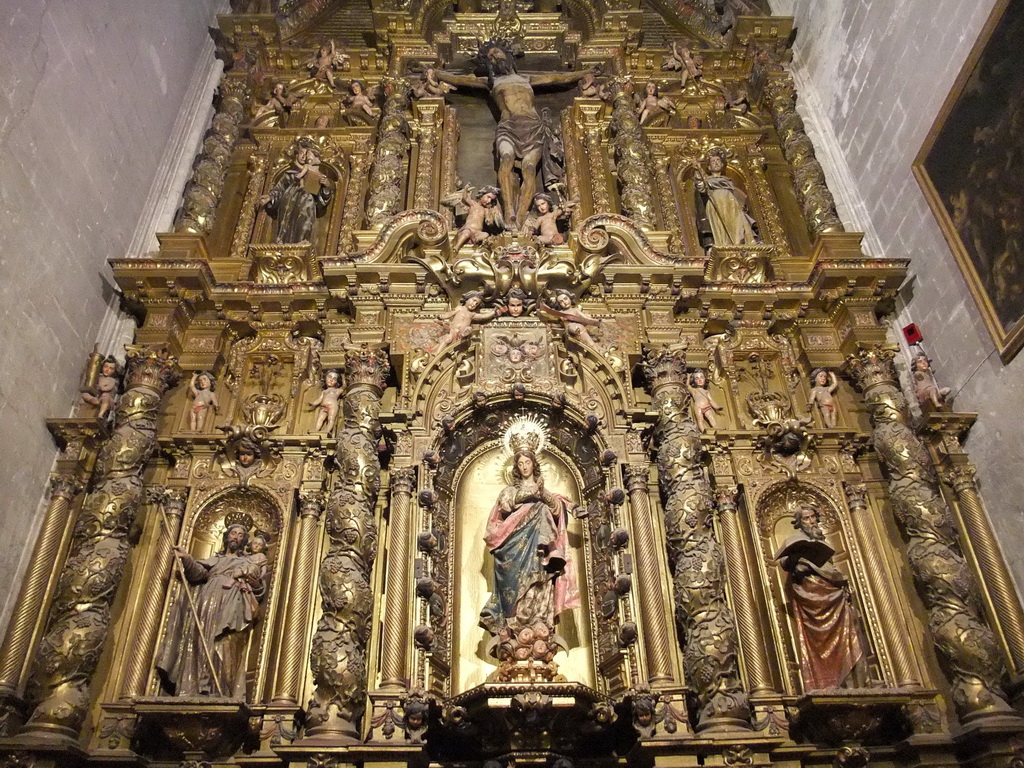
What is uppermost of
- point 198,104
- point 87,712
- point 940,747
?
point 198,104

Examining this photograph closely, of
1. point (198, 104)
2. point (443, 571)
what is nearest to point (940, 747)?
point (443, 571)

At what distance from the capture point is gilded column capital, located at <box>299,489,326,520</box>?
775cm

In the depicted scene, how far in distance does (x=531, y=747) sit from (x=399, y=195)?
22.6 ft

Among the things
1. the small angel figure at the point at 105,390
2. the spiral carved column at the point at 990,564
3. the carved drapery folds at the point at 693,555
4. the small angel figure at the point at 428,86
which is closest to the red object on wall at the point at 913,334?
the spiral carved column at the point at 990,564

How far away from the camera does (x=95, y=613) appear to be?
673cm

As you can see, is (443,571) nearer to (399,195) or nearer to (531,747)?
(531,747)

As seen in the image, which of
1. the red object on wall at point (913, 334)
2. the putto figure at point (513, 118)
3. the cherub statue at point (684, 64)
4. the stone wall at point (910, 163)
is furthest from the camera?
the cherub statue at point (684, 64)

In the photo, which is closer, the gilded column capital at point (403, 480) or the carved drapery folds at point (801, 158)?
the gilded column capital at point (403, 480)

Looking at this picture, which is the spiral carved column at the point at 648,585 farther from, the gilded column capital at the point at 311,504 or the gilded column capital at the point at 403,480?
the gilded column capital at the point at 311,504

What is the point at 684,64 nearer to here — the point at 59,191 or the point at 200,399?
the point at 200,399

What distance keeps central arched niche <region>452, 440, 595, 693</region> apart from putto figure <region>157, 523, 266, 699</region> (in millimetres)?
1847

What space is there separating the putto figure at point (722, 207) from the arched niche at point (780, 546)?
139 inches

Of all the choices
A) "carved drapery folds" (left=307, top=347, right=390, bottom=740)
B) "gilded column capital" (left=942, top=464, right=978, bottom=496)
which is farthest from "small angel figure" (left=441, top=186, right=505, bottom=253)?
"gilded column capital" (left=942, top=464, right=978, bottom=496)

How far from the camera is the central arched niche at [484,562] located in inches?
286
